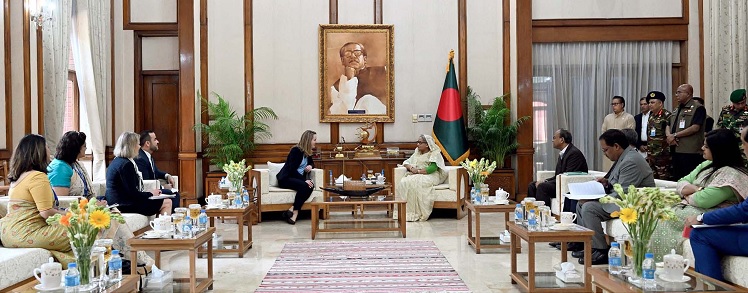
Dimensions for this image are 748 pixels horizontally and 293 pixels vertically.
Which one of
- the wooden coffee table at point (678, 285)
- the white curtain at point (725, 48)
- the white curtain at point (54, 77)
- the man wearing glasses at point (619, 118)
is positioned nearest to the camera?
the wooden coffee table at point (678, 285)

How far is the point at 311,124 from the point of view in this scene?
35.8 ft

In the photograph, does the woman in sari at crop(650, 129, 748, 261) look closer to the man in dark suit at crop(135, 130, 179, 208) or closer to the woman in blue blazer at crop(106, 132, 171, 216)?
the woman in blue blazer at crop(106, 132, 171, 216)

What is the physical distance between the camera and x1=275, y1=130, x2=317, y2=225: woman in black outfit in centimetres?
877

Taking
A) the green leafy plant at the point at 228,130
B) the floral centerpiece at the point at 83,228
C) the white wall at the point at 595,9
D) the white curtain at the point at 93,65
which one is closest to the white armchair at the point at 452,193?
the green leafy plant at the point at 228,130

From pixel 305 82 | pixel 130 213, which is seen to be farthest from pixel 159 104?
pixel 130 213

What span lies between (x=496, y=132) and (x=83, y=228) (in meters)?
7.69

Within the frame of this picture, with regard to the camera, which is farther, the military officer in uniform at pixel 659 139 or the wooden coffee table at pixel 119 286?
the military officer in uniform at pixel 659 139

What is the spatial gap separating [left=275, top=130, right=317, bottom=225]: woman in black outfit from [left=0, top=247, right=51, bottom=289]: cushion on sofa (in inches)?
176

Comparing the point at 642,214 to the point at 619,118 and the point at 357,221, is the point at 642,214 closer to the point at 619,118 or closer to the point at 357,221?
the point at 357,221

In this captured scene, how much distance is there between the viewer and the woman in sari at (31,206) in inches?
169

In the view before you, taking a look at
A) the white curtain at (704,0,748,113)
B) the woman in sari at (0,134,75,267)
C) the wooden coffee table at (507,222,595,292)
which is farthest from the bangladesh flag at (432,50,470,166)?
→ the woman in sari at (0,134,75,267)

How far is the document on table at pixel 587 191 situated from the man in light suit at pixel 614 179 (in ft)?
0.28

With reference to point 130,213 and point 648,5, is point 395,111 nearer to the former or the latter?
point 648,5

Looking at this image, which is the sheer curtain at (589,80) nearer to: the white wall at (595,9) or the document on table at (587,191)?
the white wall at (595,9)
